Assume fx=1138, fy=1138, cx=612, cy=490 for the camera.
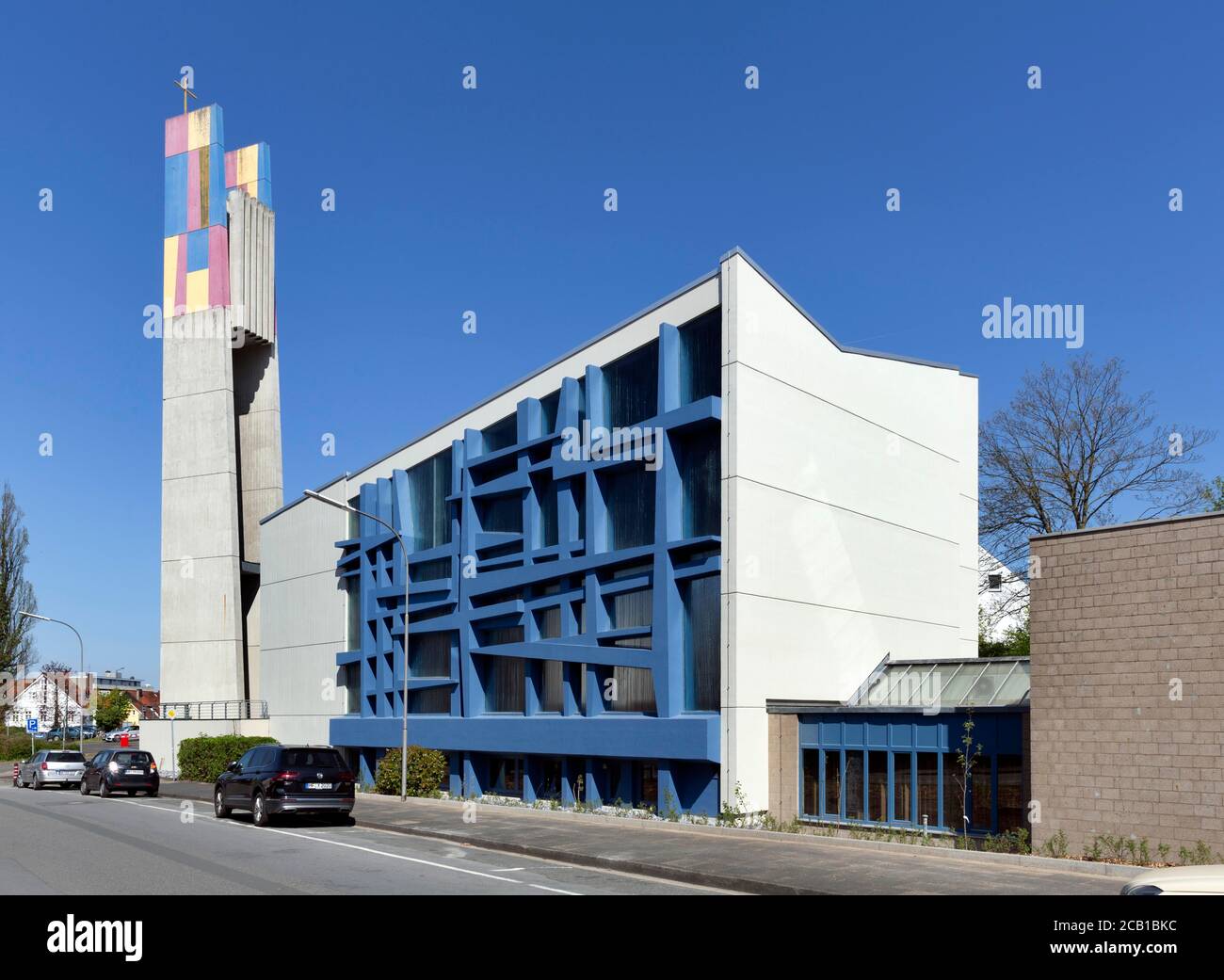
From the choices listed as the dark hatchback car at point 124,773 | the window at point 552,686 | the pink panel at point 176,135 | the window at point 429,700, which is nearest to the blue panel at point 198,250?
the pink panel at point 176,135

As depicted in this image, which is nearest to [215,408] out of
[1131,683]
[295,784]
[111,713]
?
[295,784]

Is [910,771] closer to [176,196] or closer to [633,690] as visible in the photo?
[633,690]

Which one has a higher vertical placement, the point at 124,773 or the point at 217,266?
the point at 217,266

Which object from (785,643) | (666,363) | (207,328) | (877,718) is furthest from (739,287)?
(207,328)

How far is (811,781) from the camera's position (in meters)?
23.4

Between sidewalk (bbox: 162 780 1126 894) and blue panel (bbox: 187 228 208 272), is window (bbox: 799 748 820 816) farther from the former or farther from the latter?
blue panel (bbox: 187 228 208 272)

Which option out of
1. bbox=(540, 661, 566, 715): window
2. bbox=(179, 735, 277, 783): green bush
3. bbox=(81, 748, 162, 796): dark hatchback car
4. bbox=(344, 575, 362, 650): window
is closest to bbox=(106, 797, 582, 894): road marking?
bbox=(540, 661, 566, 715): window

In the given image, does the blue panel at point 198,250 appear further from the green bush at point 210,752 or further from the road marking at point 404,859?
the road marking at point 404,859

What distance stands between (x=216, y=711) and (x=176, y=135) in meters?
24.1

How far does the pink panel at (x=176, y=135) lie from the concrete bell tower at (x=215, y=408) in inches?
1.7

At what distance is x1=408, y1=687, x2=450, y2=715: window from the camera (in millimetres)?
33312

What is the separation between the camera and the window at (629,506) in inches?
1024

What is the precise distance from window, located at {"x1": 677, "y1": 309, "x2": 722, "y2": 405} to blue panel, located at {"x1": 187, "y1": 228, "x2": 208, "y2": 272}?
91.7 ft

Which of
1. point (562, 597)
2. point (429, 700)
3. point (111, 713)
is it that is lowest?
point (111, 713)
